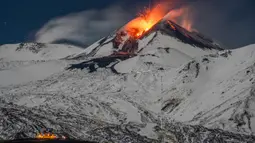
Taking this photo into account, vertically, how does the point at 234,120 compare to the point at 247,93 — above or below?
below

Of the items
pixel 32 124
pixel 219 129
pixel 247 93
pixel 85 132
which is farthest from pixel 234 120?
pixel 32 124

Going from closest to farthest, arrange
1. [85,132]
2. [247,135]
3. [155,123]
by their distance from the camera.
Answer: [247,135] → [85,132] → [155,123]

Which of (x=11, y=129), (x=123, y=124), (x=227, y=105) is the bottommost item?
(x=11, y=129)

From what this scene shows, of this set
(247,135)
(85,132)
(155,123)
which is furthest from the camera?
(155,123)

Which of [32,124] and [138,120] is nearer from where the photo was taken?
[32,124]

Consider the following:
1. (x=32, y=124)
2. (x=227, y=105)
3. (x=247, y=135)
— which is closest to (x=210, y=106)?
(x=227, y=105)

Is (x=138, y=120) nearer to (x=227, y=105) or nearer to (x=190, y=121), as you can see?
(x=190, y=121)

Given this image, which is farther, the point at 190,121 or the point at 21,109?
the point at 21,109

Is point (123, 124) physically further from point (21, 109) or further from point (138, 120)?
point (21, 109)

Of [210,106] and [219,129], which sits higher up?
[210,106]
